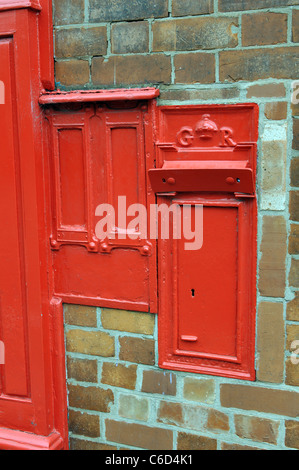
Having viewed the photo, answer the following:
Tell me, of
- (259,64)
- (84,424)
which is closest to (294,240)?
(259,64)

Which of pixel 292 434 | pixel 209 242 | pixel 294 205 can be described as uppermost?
pixel 294 205

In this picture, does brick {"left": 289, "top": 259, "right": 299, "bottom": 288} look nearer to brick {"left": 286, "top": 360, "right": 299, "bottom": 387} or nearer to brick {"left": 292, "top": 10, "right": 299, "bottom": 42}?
brick {"left": 286, "top": 360, "right": 299, "bottom": 387}

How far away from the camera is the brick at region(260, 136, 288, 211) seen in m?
2.14

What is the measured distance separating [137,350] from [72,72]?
1.42m

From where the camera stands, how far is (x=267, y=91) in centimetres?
213

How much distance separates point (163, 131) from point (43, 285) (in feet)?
3.29

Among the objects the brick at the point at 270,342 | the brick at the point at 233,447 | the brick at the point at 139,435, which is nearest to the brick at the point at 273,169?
the brick at the point at 270,342

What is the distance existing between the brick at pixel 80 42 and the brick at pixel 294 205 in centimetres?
110

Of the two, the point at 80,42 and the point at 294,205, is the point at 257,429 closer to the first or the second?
the point at 294,205

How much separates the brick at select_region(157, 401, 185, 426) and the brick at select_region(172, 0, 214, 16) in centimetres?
186

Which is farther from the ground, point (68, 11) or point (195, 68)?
point (68, 11)

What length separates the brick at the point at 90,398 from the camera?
2.64 m

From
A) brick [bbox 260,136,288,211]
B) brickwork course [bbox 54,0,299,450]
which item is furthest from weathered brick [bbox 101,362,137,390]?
brick [bbox 260,136,288,211]
